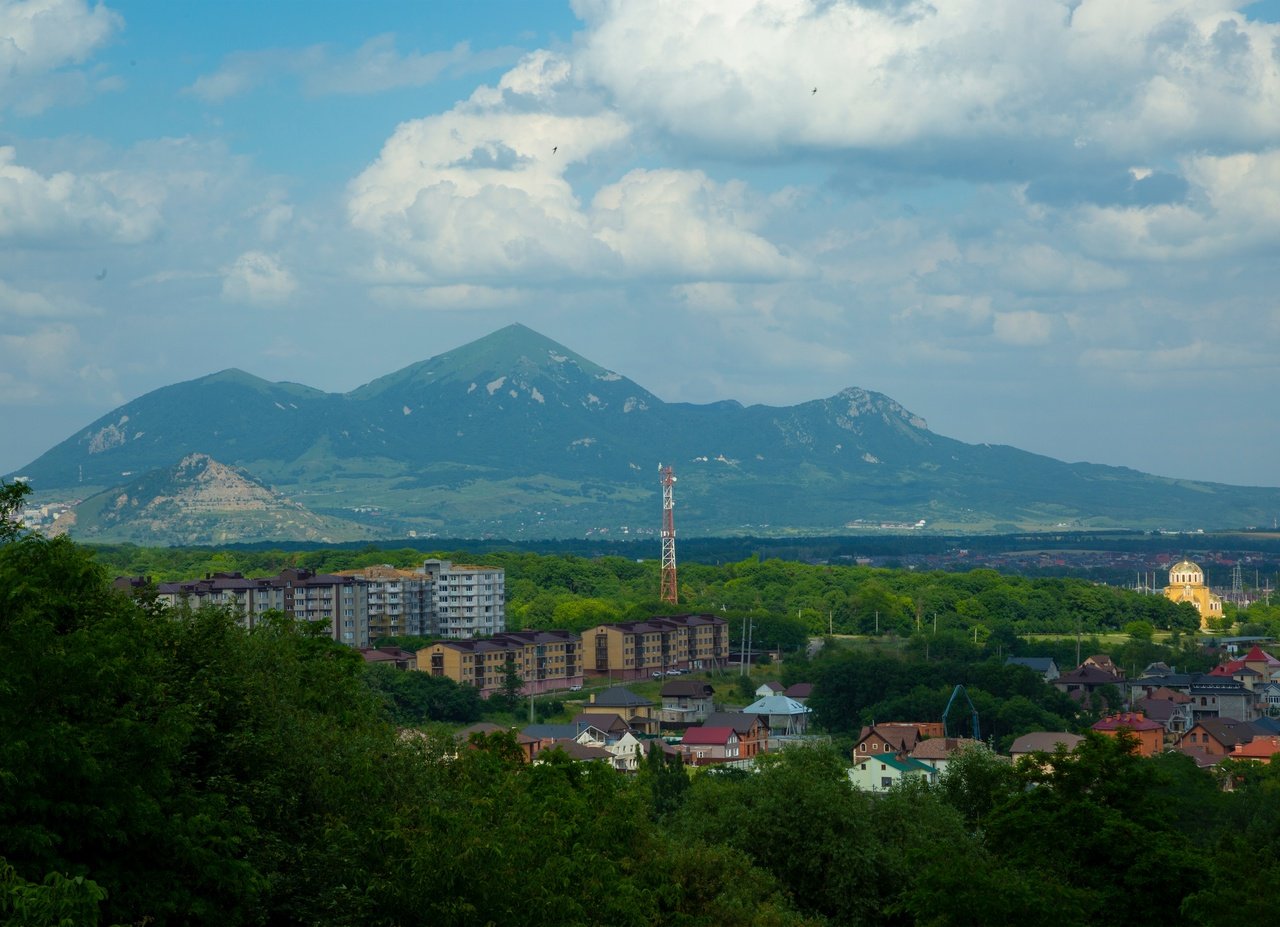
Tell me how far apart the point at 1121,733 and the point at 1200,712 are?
42.9m

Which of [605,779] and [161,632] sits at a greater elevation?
[161,632]

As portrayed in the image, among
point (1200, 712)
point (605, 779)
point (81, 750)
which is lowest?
point (1200, 712)

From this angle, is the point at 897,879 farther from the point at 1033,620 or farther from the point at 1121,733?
the point at 1033,620

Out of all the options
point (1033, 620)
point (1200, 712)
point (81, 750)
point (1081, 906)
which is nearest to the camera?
point (81, 750)

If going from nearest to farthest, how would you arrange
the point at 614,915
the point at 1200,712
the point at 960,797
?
the point at 614,915 → the point at 960,797 → the point at 1200,712

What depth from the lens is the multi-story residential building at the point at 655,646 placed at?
80.0m

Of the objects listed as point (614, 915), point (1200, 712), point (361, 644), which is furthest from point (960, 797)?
point (361, 644)

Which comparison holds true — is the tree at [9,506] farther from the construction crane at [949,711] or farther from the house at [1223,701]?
the house at [1223,701]

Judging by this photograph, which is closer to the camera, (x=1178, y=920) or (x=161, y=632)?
(x=161, y=632)

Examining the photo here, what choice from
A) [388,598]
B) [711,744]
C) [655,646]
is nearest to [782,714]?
[711,744]

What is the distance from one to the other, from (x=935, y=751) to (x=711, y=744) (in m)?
8.22

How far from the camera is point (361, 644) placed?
84.1 m

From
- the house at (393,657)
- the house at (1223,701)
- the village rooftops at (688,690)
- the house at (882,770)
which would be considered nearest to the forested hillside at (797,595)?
the house at (393,657)

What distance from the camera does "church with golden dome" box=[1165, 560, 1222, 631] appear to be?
385 feet
